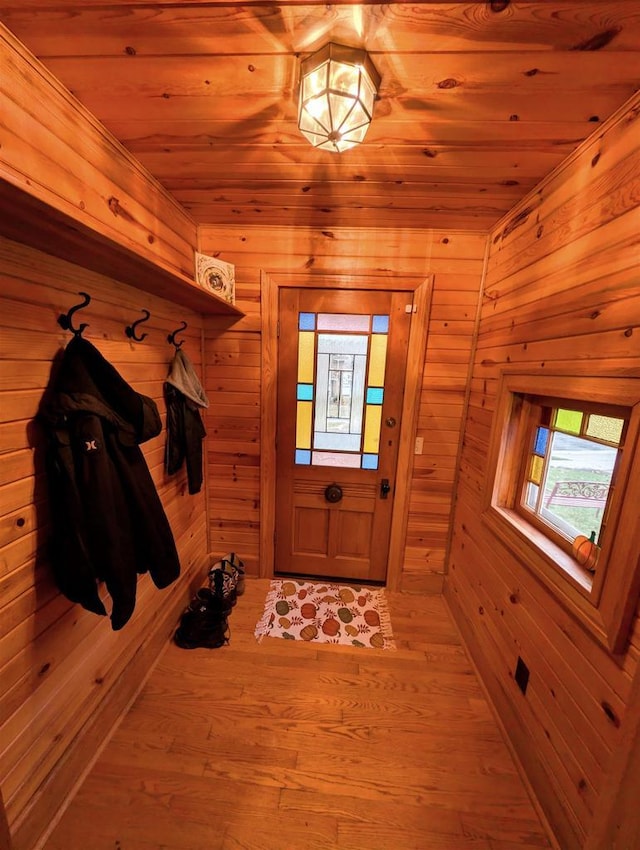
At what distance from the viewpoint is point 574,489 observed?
126 cm

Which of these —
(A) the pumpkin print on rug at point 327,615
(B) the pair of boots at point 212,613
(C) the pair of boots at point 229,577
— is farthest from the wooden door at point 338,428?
(B) the pair of boots at point 212,613

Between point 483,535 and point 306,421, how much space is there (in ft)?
4.16

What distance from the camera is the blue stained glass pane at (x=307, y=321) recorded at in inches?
77.8

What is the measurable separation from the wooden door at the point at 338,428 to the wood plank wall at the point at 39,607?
0.98 m

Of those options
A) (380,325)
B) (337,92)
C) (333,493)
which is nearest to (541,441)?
(380,325)

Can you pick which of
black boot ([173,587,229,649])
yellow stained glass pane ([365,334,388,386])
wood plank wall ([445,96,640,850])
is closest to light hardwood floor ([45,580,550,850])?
black boot ([173,587,229,649])

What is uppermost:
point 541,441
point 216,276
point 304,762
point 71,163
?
point 71,163

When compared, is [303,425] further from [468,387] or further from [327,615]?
[327,615]

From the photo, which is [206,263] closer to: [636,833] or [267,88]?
[267,88]

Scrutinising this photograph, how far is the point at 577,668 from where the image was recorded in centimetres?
102

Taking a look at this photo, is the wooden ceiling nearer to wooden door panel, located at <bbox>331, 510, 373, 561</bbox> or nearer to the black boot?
wooden door panel, located at <bbox>331, 510, 373, 561</bbox>

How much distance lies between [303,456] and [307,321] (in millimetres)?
919

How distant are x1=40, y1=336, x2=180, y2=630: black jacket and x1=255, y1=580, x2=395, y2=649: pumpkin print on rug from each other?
110cm

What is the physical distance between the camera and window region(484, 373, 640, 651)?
89cm
